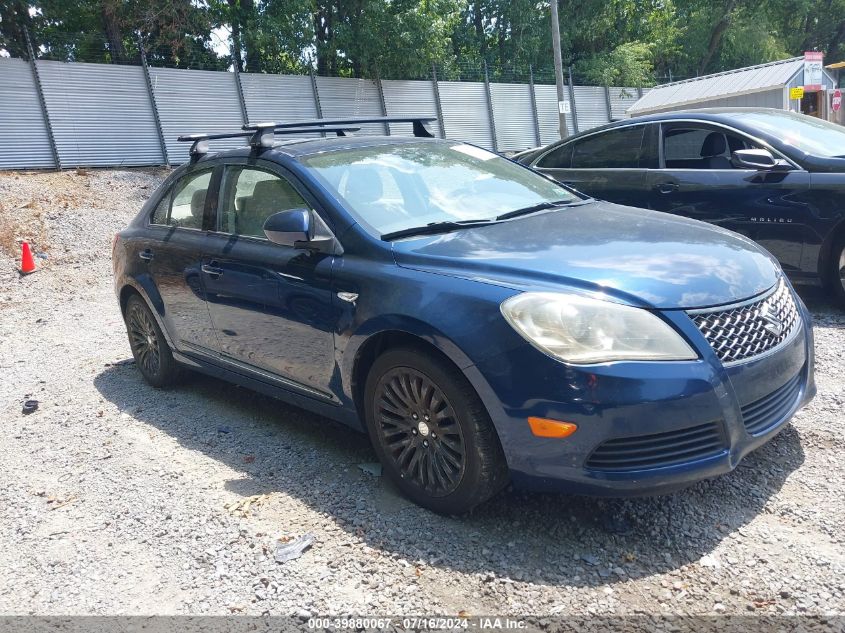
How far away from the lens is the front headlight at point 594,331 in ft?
8.88

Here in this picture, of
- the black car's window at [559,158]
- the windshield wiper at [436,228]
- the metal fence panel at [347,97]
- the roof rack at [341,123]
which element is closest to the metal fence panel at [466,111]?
the metal fence panel at [347,97]

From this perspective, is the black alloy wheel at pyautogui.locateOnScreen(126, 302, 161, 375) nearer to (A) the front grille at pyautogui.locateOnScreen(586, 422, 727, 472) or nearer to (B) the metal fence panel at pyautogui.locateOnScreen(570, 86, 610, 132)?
(A) the front grille at pyautogui.locateOnScreen(586, 422, 727, 472)

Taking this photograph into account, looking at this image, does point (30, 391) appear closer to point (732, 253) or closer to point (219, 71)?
point (732, 253)

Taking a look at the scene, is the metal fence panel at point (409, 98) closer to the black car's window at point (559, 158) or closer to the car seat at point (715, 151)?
the black car's window at point (559, 158)

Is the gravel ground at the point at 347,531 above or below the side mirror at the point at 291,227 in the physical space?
below

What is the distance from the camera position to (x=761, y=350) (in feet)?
9.64

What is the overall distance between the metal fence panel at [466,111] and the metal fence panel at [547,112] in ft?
9.93

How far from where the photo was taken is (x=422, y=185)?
4.00 m

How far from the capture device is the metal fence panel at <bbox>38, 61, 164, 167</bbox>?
16.0 m

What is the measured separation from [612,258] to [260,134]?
223 cm

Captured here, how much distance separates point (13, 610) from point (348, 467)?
5.28 feet

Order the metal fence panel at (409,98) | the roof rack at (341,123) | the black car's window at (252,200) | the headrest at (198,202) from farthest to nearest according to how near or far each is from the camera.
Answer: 1. the metal fence panel at (409,98)
2. the headrest at (198,202)
3. the roof rack at (341,123)
4. the black car's window at (252,200)

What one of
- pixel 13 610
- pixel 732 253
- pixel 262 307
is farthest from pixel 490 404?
pixel 13 610

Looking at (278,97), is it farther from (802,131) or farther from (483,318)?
(483,318)
